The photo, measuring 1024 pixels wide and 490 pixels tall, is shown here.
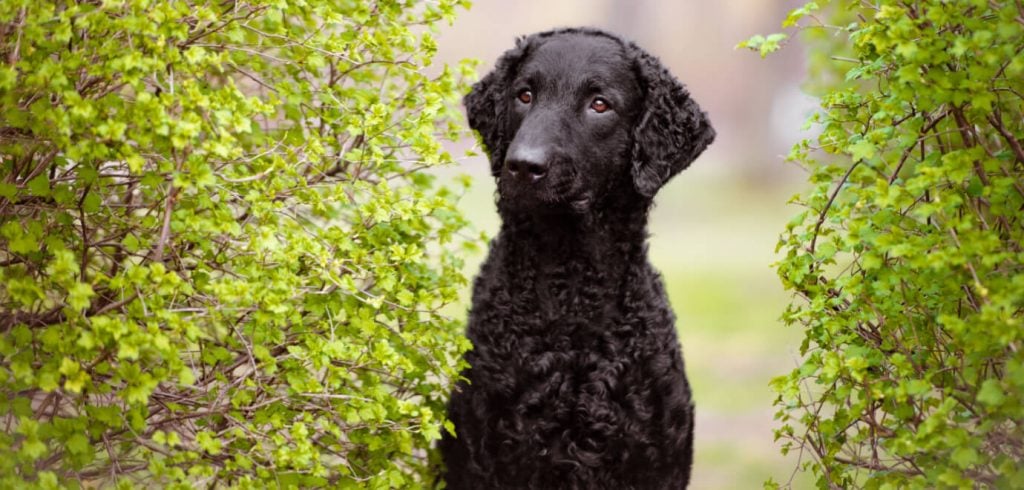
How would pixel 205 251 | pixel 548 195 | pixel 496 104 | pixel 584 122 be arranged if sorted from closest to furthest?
pixel 205 251
pixel 548 195
pixel 584 122
pixel 496 104

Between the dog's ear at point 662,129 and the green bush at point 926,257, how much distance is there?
0.42 m

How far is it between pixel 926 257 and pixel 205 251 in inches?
80.9

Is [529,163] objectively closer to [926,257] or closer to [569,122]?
[569,122]

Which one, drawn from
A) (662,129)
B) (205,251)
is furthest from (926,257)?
(205,251)

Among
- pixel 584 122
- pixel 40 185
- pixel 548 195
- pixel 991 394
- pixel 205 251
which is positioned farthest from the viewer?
pixel 584 122

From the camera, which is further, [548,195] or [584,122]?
[584,122]

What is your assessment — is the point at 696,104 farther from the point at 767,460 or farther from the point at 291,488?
the point at 767,460

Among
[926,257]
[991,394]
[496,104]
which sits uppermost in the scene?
[926,257]

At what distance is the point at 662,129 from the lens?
3.68 m

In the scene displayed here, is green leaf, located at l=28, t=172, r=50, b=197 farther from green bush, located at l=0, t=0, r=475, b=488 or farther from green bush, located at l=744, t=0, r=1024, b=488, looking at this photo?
green bush, located at l=744, t=0, r=1024, b=488

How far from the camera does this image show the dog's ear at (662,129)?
11.8ft

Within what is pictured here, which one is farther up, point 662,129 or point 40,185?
point 662,129

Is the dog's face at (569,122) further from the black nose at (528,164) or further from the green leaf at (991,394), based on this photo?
the green leaf at (991,394)

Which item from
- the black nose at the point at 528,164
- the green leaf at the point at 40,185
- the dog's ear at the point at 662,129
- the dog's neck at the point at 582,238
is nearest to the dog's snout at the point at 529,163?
the black nose at the point at 528,164
